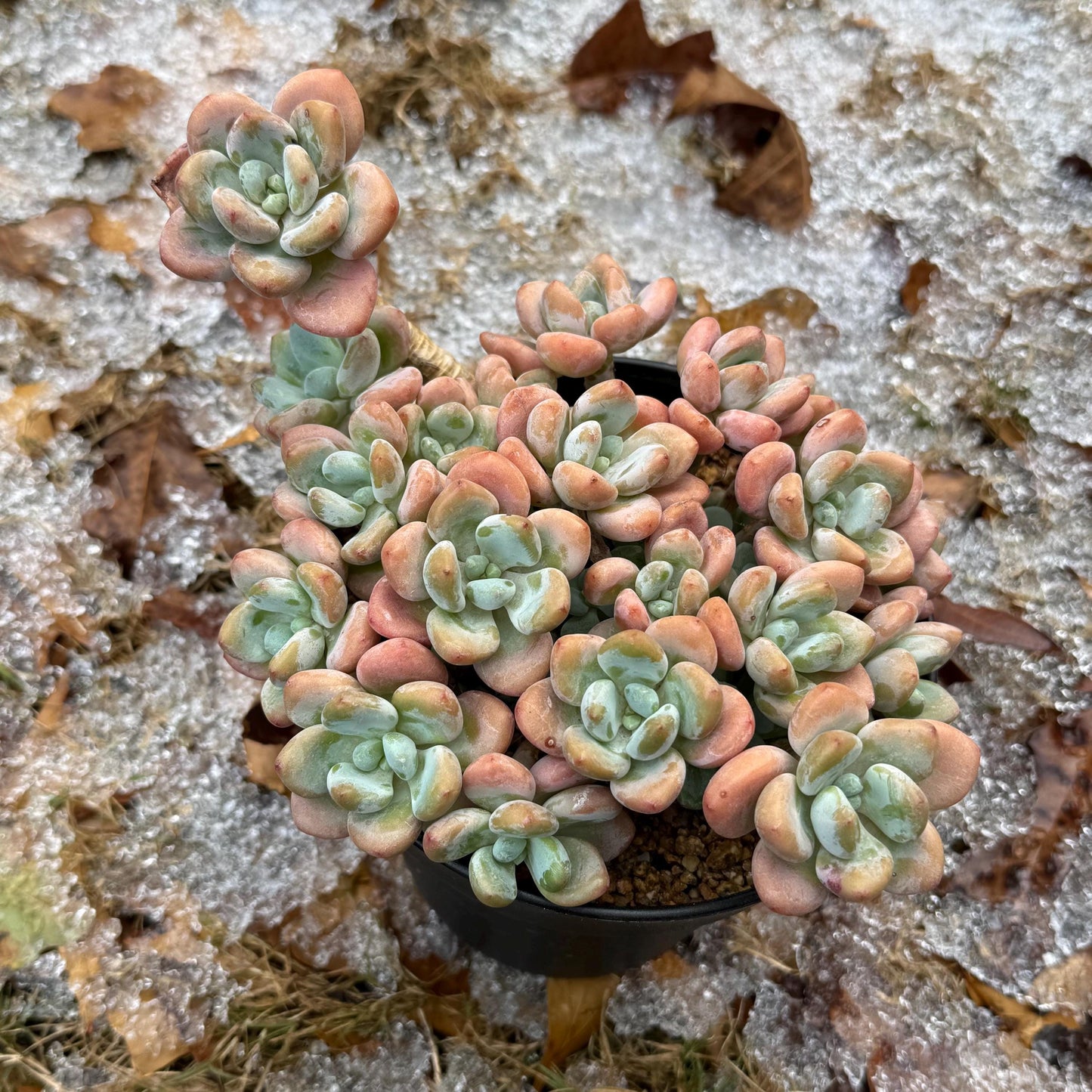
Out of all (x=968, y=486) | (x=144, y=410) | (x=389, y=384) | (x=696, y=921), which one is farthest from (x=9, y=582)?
(x=968, y=486)

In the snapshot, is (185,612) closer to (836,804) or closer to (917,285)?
(836,804)

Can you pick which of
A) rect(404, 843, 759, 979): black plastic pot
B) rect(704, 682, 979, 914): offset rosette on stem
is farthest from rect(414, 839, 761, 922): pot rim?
rect(704, 682, 979, 914): offset rosette on stem

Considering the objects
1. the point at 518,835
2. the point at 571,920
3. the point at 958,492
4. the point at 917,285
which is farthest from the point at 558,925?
the point at 917,285

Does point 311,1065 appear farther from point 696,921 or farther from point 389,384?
point 389,384

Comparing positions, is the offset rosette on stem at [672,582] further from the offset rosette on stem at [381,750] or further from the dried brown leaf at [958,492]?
the dried brown leaf at [958,492]

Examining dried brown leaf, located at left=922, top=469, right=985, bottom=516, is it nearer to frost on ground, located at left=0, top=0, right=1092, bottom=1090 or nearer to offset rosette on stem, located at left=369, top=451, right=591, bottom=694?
frost on ground, located at left=0, top=0, right=1092, bottom=1090

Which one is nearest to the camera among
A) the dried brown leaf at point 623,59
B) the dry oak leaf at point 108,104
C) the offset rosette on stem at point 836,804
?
the offset rosette on stem at point 836,804

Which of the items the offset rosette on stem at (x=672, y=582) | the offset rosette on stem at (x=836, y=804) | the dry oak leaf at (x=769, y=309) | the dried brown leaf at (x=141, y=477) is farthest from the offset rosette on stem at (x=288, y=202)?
the dry oak leaf at (x=769, y=309)
